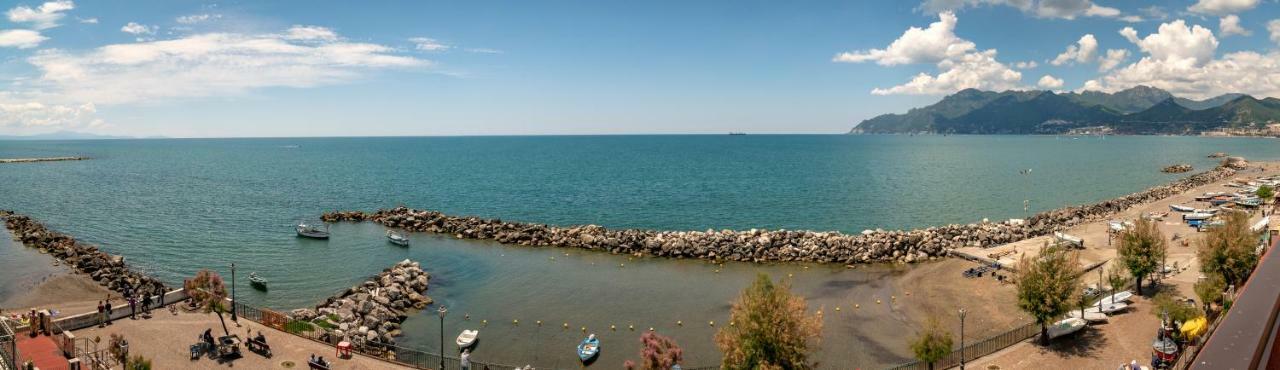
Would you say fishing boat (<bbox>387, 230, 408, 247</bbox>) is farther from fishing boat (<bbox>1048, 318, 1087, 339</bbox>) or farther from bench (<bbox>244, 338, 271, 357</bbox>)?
fishing boat (<bbox>1048, 318, 1087, 339</bbox>)

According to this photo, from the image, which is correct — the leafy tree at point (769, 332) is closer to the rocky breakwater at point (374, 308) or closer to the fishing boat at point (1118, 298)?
the rocky breakwater at point (374, 308)

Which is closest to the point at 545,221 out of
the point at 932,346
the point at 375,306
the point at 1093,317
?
the point at 375,306

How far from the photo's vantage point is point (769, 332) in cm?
2131

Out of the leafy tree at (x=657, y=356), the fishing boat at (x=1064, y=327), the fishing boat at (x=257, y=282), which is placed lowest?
the fishing boat at (x=257, y=282)

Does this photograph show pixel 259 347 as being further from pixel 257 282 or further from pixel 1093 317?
pixel 1093 317

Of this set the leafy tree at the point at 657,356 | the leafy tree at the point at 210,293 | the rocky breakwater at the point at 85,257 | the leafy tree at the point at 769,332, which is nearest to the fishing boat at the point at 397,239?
the rocky breakwater at the point at 85,257

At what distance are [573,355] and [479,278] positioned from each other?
17.0 meters

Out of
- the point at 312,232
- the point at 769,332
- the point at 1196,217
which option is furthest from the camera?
the point at 312,232

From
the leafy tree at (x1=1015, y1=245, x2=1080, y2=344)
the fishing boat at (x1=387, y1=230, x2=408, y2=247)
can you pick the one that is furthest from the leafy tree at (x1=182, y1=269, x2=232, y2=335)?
the leafy tree at (x1=1015, y1=245, x2=1080, y2=344)

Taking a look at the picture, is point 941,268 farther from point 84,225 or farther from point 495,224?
point 84,225

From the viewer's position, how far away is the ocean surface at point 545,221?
1468 inches

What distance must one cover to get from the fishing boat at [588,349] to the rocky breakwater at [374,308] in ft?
30.5

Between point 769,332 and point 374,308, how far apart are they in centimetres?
2410

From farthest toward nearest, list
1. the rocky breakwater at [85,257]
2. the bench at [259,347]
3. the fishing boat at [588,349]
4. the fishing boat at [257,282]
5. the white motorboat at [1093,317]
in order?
the fishing boat at [257,282], the rocky breakwater at [85,257], the fishing boat at [588,349], the white motorboat at [1093,317], the bench at [259,347]
